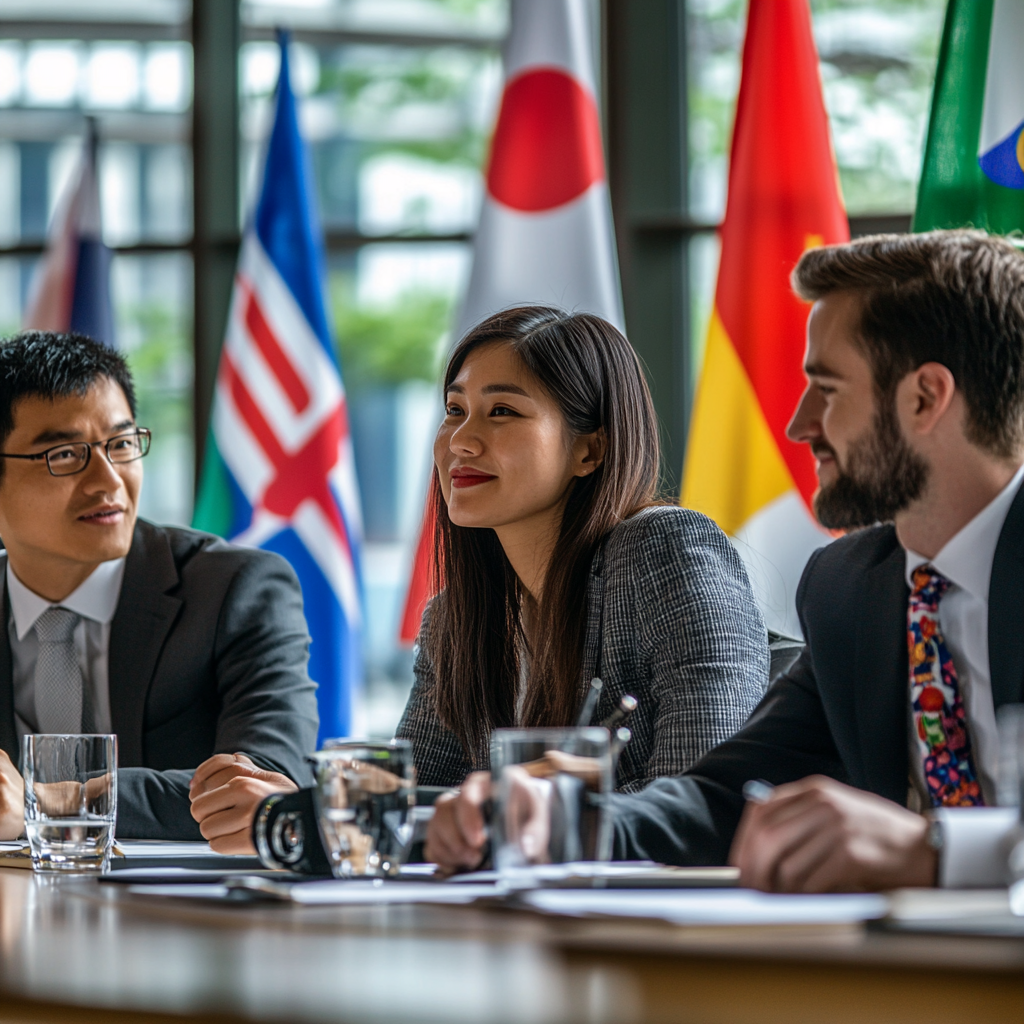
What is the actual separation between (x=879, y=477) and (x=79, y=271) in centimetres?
352

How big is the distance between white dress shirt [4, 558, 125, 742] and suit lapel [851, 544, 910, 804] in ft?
4.90

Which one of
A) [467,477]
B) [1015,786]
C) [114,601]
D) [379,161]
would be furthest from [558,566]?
[379,161]

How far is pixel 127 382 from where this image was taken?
9.14 feet

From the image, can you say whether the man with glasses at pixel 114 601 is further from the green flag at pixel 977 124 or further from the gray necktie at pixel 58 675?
the green flag at pixel 977 124

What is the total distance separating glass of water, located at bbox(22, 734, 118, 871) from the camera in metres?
1.36

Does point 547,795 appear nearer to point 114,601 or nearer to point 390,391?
point 114,601

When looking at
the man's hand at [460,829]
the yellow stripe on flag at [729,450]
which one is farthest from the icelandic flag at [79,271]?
the man's hand at [460,829]

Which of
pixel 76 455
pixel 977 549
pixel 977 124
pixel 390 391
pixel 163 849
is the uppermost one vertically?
pixel 977 124

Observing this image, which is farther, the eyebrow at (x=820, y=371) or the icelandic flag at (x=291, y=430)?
the icelandic flag at (x=291, y=430)

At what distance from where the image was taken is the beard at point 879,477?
1582 millimetres

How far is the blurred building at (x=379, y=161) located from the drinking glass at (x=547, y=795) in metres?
3.43

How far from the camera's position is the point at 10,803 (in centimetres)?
172

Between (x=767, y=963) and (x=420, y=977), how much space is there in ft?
0.55

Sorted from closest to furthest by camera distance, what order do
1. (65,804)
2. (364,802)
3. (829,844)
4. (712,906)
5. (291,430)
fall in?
(712,906) < (829,844) < (364,802) < (65,804) < (291,430)
